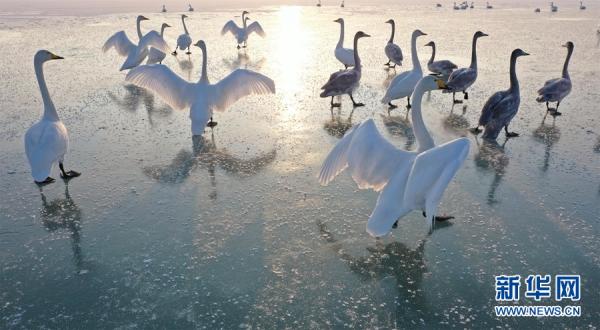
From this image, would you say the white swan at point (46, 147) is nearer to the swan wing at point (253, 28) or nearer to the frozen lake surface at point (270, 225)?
the frozen lake surface at point (270, 225)

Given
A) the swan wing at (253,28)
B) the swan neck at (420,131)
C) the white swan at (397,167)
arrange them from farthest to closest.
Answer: the swan wing at (253,28)
the swan neck at (420,131)
the white swan at (397,167)

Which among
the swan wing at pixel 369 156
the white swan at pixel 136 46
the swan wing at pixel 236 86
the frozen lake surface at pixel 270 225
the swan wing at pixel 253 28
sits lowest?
the frozen lake surface at pixel 270 225

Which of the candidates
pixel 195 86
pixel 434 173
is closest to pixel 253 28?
pixel 195 86

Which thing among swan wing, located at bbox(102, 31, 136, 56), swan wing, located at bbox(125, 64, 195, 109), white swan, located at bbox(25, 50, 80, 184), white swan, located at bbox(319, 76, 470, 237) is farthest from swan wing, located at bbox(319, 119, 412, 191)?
swan wing, located at bbox(102, 31, 136, 56)

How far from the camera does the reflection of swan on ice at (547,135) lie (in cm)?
721

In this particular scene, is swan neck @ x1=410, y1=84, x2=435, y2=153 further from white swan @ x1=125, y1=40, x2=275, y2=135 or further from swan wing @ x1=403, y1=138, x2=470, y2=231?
white swan @ x1=125, y1=40, x2=275, y2=135

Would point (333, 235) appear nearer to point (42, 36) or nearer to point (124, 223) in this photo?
point (124, 223)

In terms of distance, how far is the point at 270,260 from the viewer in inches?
175

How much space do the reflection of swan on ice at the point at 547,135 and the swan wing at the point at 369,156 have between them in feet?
11.4

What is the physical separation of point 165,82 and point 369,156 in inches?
205

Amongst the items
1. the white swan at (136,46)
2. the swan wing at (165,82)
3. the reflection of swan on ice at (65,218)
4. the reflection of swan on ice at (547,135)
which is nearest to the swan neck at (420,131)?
the reflection of swan on ice at (547,135)

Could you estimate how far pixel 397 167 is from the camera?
15.6 ft

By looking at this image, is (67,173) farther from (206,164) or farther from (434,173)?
(434,173)

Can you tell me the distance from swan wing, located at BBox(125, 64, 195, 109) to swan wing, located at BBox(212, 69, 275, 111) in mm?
522
